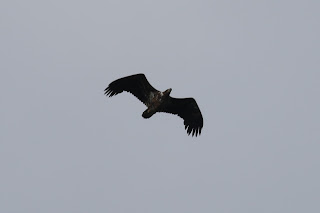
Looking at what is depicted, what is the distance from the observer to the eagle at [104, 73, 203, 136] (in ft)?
95.9

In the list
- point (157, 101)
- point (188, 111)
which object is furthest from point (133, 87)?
point (188, 111)

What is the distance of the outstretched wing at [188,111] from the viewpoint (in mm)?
29719

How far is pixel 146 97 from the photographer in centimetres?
2978

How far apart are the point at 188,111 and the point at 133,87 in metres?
2.91

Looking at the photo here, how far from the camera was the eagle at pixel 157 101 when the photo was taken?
95.9 feet

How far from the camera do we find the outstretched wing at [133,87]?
29.4 m

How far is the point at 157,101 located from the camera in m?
29.2

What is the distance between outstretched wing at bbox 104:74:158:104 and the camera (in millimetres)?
29377

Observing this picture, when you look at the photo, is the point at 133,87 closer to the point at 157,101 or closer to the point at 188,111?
the point at 157,101

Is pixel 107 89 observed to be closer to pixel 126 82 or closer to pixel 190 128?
pixel 126 82

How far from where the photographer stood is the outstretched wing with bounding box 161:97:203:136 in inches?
1170

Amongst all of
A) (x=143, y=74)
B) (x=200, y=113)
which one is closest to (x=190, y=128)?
(x=200, y=113)

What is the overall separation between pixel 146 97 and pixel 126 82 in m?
1.19

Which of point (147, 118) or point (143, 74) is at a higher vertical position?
point (143, 74)
